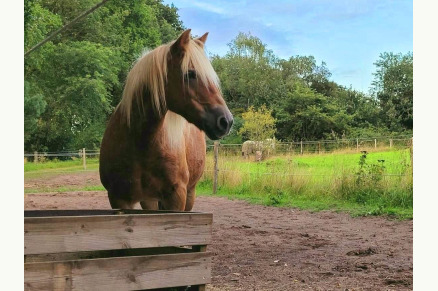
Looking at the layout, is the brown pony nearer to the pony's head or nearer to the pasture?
the pony's head

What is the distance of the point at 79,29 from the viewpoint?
1111 centimetres

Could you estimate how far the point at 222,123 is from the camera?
182 cm

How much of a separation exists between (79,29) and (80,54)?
1636 millimetres

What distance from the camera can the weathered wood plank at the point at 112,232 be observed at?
1.21 m

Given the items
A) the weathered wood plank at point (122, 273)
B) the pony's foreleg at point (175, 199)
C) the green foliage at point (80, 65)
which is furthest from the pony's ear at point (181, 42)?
the green foliage at point (80, 65)

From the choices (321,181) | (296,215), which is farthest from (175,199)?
(321,181)

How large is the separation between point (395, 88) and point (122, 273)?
14.5 meters

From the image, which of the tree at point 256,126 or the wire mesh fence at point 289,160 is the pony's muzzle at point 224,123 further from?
the tree at point 256,126

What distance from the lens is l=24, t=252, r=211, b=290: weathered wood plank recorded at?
1.20 m

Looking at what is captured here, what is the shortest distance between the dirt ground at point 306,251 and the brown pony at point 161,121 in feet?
2.03

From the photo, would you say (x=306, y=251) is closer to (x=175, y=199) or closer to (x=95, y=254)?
(x=175, y=199)

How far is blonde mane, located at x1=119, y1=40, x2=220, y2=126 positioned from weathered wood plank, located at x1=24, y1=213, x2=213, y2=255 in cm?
67

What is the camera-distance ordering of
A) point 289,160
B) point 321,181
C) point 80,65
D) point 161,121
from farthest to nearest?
point 80,65, point 289,160, point 321,181, point 161,121
